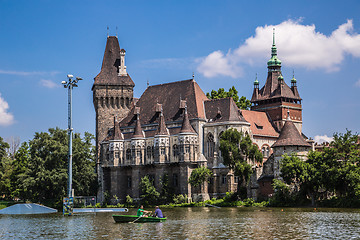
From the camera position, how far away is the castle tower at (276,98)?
122 metres

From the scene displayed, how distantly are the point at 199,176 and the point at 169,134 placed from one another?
33.9 ft

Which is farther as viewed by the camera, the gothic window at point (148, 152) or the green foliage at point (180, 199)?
the gothic window at point (148, 152)

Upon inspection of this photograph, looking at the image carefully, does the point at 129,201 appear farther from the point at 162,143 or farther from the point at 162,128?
the point at 162,128

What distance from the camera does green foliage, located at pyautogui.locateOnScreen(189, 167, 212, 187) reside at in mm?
91562

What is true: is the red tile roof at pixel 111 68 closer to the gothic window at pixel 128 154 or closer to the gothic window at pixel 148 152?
the gothic window at pixel 128 154

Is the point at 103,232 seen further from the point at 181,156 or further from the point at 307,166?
the point at 181,156

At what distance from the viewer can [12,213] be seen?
73.6 meters

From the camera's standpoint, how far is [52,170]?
93188 millimetres

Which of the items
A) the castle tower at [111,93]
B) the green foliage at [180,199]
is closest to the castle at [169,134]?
the castle tower at [111,93]

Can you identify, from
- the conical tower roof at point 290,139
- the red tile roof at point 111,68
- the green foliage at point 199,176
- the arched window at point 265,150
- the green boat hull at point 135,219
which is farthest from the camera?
the red tile roof at point 111,68

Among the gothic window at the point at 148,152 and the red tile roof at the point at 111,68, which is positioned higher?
the red tile roof at the point at 111,68

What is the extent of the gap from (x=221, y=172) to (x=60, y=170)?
24.5 metres

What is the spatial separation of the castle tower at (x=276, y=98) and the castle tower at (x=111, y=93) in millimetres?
29839

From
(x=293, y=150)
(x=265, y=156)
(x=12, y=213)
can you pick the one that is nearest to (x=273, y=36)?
(x=265, y=156)
